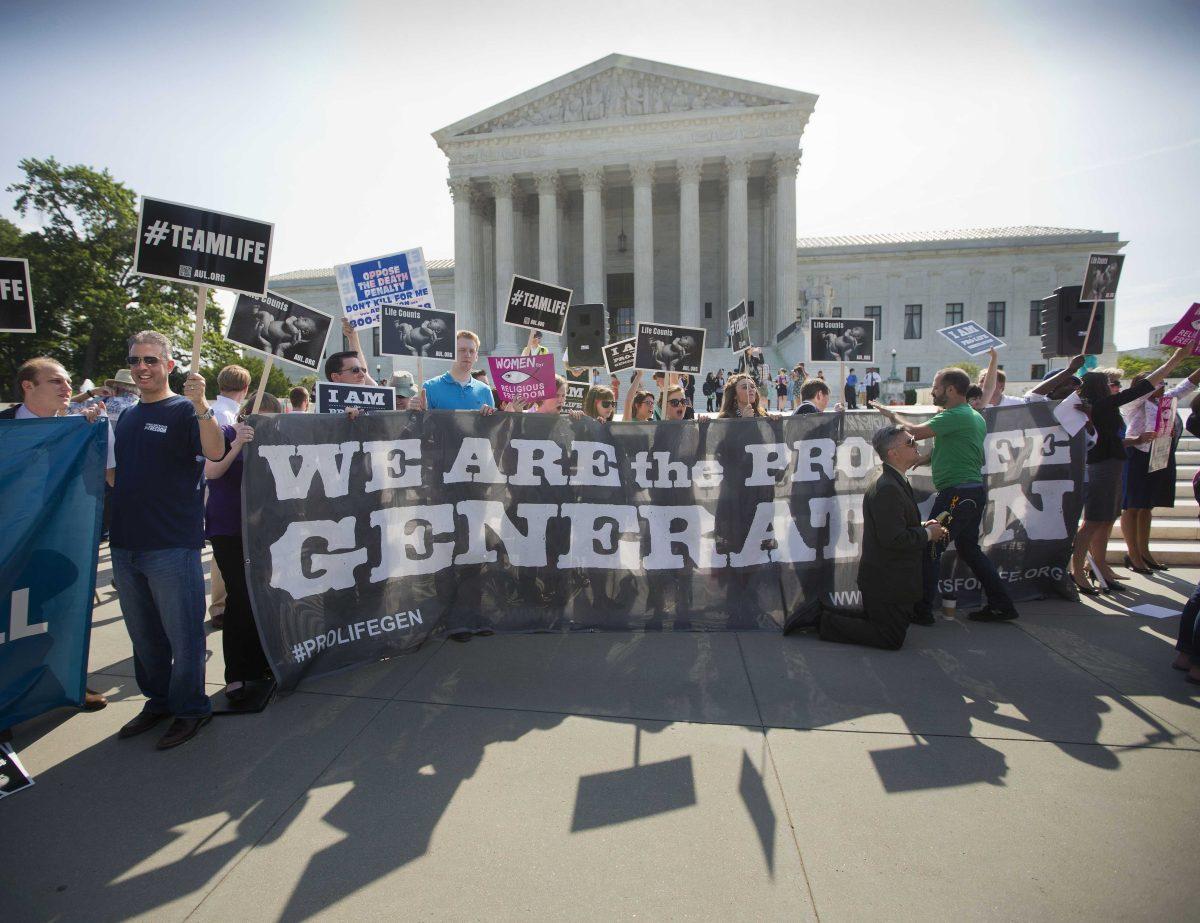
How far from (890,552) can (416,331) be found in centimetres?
483

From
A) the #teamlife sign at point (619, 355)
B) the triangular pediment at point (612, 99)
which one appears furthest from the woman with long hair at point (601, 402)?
the triangular pediment at point (612, 99)

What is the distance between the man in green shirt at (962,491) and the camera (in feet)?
17.0

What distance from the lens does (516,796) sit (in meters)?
2.91

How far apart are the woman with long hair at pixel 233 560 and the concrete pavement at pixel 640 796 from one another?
0.33 m

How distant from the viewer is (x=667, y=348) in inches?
286

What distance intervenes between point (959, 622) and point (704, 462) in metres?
2.52

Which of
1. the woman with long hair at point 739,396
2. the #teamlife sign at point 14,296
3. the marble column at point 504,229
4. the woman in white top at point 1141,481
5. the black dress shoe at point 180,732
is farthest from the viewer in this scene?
the marble column at point 504,229

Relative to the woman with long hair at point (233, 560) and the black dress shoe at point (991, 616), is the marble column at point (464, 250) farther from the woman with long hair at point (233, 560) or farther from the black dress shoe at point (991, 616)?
the black dress shoe at point (991, 616)

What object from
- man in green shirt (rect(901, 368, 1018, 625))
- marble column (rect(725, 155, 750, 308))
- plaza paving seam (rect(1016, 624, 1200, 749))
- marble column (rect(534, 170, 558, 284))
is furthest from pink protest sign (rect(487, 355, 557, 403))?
marble column (rect(534, 170, 558, 284))

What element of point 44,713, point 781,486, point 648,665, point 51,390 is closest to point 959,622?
point 781,486

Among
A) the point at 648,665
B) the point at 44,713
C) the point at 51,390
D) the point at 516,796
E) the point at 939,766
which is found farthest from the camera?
the point at 648,665

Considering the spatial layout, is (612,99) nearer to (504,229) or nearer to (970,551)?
(504,229)

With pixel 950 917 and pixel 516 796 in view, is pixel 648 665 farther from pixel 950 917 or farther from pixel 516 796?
pixel 950 917

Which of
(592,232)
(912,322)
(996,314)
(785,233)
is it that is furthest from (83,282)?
(996,314)
